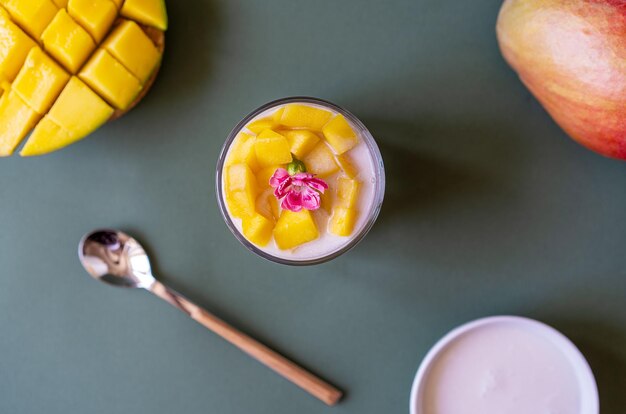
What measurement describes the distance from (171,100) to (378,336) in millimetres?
526

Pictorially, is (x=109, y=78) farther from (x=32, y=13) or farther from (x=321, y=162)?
(x=321, y=162)

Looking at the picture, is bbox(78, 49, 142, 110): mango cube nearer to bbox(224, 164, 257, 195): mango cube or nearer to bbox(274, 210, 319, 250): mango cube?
bbox(224, 164, 257, 195): mango cube

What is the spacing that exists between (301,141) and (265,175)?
0.07 m

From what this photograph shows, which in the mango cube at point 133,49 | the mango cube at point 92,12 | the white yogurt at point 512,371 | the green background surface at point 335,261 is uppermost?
the mango cube at point 92,12

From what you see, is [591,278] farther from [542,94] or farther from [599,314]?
[542,94]

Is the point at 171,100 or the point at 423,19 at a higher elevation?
the point at 423,19

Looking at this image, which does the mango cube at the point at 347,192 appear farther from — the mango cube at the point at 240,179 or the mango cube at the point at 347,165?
the mango cube at the point at 240,179

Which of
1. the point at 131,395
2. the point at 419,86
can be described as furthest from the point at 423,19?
the point at 131,395

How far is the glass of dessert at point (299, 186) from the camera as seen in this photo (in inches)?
33.4

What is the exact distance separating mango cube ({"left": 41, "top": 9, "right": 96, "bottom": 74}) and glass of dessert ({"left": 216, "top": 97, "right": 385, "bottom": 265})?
10.5 inches

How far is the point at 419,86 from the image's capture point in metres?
1.00

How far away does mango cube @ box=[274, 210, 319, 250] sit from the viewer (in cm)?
84

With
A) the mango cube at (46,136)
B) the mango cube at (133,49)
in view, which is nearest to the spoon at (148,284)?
the mango cube at (46,136)

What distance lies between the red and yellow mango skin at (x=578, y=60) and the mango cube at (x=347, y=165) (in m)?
0.30
